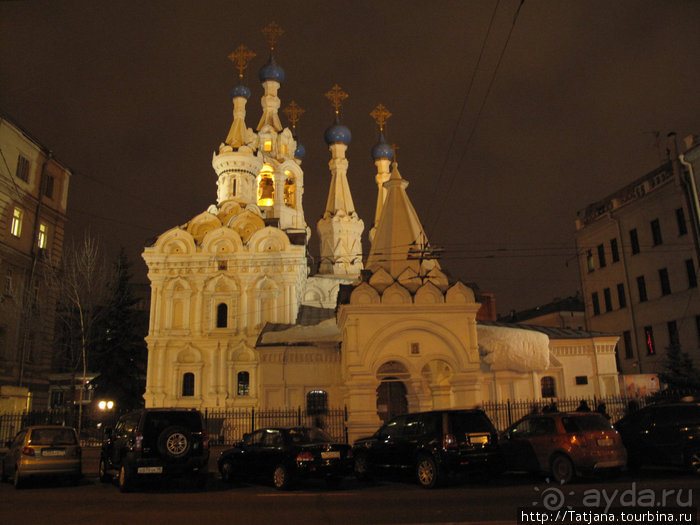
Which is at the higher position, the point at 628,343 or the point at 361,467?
the point at 628,343

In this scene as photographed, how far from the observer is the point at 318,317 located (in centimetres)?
3622

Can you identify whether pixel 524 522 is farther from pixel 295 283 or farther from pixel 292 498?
pixel 295 283

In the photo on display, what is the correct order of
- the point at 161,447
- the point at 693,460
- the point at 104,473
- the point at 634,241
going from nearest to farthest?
the point at 161,447 < the point at 693,460 < the point at 104,473 < the point at 634,241

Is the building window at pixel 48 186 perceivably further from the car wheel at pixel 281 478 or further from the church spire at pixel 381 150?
the church spire at pixel 381 150

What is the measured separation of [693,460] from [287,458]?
26.6 feet

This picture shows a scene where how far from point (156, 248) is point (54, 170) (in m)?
8.05

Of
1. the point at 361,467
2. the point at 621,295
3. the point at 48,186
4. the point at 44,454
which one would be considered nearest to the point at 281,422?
the point at 361,467

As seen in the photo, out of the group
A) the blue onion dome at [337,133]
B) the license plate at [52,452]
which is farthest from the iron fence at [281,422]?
the blue onion dome at [337,133]

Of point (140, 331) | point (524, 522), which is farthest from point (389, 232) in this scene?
point (140, 331)

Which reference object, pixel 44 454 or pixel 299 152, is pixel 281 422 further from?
pixel 299 152

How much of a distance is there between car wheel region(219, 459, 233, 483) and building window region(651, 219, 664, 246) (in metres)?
25.0

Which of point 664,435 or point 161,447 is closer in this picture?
point 161,447

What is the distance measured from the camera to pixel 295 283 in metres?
36.2

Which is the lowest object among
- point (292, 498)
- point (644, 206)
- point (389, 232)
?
point (292, 498)
